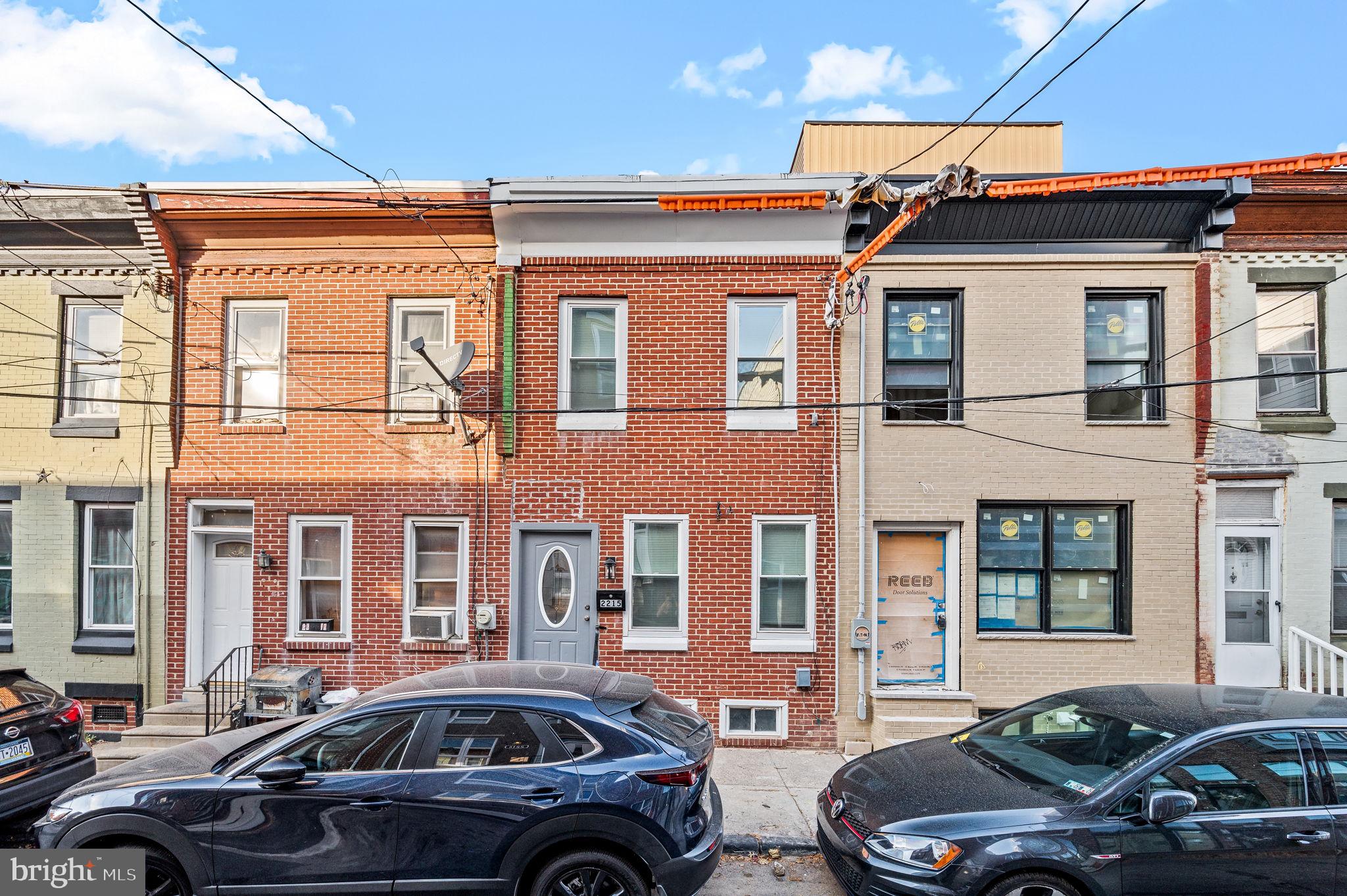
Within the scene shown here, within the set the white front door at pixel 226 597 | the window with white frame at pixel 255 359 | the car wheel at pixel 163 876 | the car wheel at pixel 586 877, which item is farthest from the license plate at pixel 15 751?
the window with white frame at pixel 255 359

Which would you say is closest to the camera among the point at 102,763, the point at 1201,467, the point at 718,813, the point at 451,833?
the point at 451,833

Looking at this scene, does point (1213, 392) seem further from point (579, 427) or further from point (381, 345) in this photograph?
point (381, 345)

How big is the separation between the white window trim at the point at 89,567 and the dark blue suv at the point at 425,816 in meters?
5.72

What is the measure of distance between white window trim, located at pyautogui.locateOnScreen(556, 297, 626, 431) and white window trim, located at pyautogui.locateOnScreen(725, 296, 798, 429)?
1.36 metres

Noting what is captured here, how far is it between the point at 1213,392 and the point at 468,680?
30.7 feet

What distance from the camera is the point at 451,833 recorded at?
4.31 m

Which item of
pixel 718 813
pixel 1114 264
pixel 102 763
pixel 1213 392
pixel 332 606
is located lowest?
pixel 102 763

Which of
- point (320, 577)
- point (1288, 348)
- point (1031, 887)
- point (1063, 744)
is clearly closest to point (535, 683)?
point (1031, 887)

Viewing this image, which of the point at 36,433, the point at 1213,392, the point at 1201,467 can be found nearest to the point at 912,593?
the point at 1201,467

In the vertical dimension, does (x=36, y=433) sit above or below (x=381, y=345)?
below

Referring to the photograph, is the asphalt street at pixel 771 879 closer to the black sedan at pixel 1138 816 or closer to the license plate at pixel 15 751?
the black sedan at pixel 1138 816

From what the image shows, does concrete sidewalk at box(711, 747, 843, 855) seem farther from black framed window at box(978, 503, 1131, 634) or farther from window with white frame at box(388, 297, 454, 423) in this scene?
window with white frame at box(388, 297, 454, 423)

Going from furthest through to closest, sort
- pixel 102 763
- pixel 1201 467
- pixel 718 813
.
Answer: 1. pixel 1201 467
2. pixel 102 763
3. pixel 718 813

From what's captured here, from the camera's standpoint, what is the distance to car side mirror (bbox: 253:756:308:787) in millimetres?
4305
